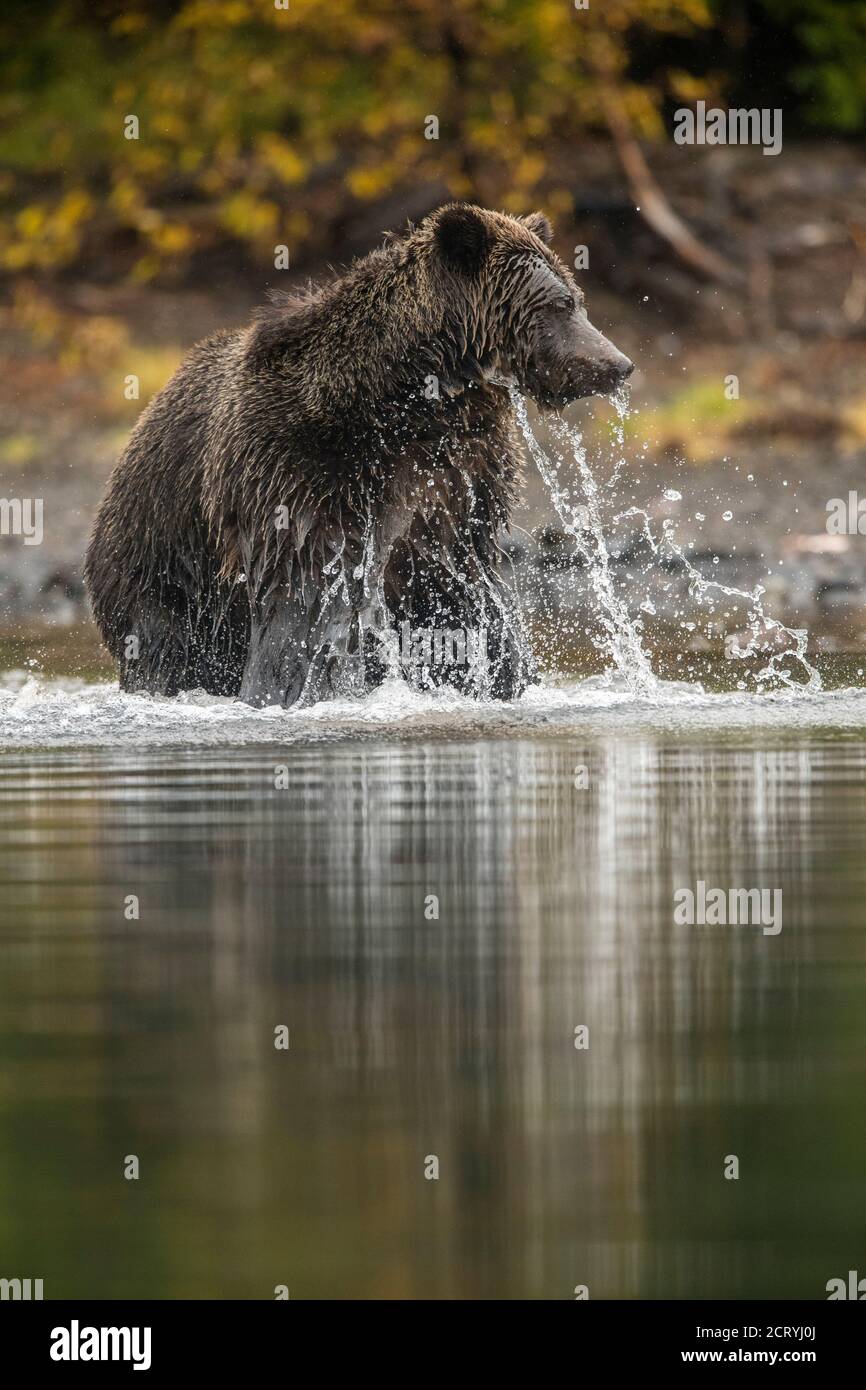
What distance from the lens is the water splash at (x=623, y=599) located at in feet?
40.6

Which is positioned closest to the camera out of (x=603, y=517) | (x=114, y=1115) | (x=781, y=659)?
(x=114, y=1115)

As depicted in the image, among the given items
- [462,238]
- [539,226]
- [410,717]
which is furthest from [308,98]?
[410,717]

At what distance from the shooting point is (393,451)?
1150 cm

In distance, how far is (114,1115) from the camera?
4.76 metres

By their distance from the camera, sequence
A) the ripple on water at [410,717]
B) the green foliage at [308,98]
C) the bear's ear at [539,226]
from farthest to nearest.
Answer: the green foliage at [308,98] < the bear's ear at [539,226] < the ripple on water at [410,717]

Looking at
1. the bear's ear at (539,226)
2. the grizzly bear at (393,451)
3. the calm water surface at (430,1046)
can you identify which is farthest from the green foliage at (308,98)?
the calm water surface at (430,1046)

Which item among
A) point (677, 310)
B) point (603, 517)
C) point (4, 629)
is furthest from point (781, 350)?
point (4, 629)

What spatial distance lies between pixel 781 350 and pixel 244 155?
6.29m

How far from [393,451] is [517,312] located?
0.87m

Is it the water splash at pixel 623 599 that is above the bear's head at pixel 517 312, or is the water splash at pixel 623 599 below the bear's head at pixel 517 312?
below

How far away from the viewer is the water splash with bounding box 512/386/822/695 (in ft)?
40.6

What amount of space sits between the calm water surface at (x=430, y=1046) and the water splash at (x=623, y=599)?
12.4 feet

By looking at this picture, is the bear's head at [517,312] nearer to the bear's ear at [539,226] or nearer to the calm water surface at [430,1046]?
the bear's ear at [539,226]

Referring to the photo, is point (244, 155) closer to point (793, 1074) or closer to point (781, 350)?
point (781, 350)
